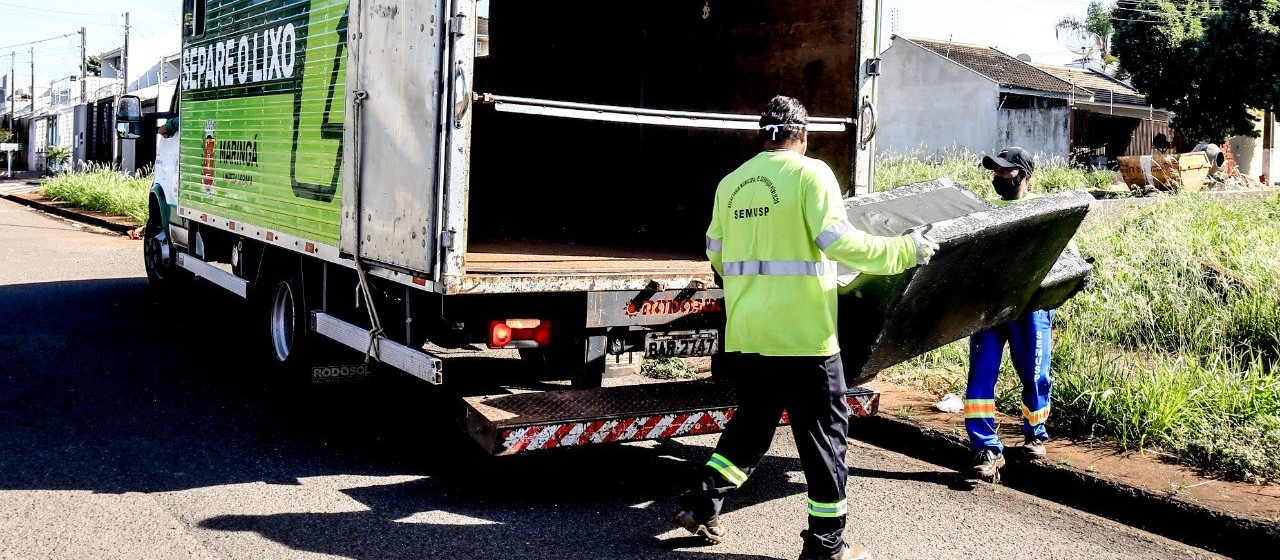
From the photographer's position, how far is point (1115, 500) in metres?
4.83

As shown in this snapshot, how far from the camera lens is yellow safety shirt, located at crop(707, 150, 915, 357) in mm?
3781

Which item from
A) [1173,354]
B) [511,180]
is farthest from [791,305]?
[511,180]

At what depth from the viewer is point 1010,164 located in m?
5.23

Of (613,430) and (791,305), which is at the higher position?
(791,305)

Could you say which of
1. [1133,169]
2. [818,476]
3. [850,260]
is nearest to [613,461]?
[818,476]

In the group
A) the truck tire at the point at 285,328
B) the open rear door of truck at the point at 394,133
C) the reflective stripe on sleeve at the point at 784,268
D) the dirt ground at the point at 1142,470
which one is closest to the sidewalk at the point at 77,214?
the truck tire at the point at 285,328

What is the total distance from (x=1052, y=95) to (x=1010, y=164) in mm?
30550

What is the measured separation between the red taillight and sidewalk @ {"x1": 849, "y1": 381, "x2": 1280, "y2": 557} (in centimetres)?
200

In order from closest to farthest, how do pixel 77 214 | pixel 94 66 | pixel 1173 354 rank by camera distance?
pixel 1173 354, pixel 77 214, pixel 94 66

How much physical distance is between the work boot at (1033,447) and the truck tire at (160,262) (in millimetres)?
6982

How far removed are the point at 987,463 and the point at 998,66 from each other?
110ft

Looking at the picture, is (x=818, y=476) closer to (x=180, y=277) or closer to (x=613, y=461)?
(x=613, y=461)

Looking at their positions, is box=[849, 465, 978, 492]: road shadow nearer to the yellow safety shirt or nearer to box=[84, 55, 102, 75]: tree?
the yellow safety shirt

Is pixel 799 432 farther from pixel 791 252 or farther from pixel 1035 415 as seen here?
pixel 1035 415
